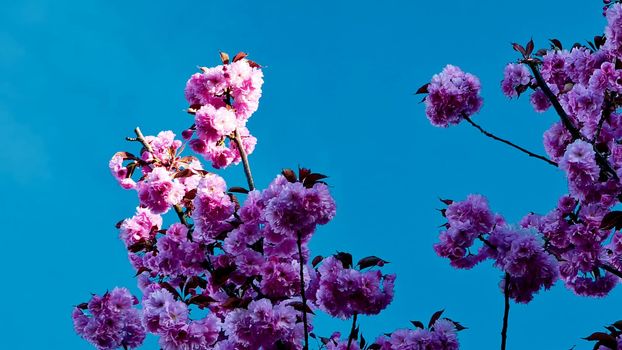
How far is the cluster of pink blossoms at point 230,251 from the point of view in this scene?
3.98 meters

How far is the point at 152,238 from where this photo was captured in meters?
5.71

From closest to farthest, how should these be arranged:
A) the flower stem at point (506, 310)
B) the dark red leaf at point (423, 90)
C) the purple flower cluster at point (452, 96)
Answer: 1. the flower stem at point (506, 310)
2. the purple flower cluster at point (452, 96)
3. the dark red leaf at point (423, 90)

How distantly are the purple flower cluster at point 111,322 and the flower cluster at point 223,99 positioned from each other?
5.13ft

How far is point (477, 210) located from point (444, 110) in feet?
4.43

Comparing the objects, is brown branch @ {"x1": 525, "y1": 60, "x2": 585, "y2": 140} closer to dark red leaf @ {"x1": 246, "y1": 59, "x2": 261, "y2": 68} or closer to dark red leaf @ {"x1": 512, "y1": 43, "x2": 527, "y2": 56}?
dark red leaf @ {"x1": 512, "y1": 43, "x2": 527, "y2": 56}

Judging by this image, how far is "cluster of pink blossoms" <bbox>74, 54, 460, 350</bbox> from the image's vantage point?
398cm

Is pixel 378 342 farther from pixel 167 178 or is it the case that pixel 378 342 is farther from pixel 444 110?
pixel 167 178

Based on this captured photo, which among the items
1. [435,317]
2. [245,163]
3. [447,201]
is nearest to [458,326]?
[435,317]

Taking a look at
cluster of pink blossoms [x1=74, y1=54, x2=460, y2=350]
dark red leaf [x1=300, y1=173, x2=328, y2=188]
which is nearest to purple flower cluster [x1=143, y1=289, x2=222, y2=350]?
cluster of pink blossoms [x1=74, y1=54, x2=460, y2=350]

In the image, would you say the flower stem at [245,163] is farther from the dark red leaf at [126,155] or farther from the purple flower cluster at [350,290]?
the purple flower cluster at [350,290]

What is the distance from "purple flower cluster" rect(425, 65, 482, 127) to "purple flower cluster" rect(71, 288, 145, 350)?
2753 mm

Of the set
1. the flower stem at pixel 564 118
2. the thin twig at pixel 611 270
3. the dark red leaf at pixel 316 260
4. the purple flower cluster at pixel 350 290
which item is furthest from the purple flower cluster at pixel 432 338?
the flower stem at pixel 564 118

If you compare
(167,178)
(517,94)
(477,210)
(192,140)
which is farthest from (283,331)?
(517,94)

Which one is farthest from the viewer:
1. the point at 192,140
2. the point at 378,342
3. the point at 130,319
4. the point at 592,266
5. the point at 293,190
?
the point at 192,140
